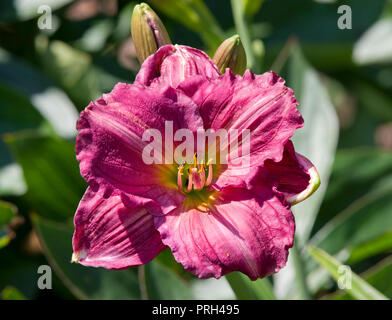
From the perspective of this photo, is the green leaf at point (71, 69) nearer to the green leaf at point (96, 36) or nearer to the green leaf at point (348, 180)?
the green leaf at point (96, 36)

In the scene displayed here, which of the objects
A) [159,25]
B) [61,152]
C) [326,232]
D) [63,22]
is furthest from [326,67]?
[159,25]

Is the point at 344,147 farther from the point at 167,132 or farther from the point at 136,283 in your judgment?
the point at 167,132

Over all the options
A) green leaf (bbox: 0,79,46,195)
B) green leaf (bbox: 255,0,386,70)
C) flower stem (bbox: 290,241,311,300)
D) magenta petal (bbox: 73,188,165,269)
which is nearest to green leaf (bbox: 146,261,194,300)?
flower stem (bbox: 290,241,311,300)

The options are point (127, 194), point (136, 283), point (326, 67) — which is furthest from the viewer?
point (326, 67)

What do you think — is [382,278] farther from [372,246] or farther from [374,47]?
[374,47]

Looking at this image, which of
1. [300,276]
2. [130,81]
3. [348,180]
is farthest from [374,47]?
[300,276]
